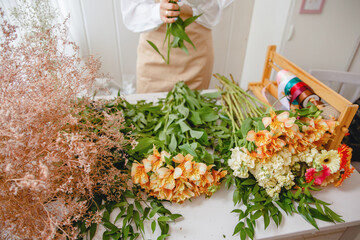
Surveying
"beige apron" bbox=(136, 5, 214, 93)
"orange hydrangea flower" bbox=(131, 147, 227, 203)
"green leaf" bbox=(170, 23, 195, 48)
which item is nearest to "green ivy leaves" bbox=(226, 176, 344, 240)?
"orange hydrangea flower" bbox=(131, 147, 227, 203)

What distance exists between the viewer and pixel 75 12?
154 centimetres

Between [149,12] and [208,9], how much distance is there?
0.31m

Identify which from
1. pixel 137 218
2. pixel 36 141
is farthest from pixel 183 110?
pixel 36 141

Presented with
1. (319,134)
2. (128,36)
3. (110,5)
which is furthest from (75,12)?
(319,134)

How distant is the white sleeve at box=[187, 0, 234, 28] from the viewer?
1.11 m

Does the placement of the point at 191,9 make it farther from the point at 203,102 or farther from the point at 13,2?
the point at 13,2

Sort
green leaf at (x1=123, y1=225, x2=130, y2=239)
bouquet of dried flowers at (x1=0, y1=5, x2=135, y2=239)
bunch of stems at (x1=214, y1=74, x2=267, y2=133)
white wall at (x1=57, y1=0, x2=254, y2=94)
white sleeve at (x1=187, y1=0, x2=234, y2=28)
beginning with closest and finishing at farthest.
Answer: bouquet of dried flowers at (x1=0, y1=5, x2=135, y2=239) < green leaf at (x1=123, y1=225, x2=130, y2=239) < bunch of stems at (x1=214, y1=74, x2=267, y2=133) < white sleeve at (x1=187, y1=0, x2=234, y2=28) < white wall at (x1=57, y1=0, x2=254, y2=94)

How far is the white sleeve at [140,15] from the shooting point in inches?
43.8

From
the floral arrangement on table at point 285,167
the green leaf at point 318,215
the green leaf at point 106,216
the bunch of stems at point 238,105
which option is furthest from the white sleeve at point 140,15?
the green leaf at point 318,215

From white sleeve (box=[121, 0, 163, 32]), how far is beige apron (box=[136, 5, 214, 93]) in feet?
0.26

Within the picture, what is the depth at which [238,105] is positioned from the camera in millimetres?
943

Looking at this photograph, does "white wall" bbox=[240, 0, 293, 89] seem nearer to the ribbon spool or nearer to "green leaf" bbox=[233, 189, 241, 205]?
the ribbon spool

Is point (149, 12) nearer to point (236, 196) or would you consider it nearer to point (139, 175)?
point (139, 175)

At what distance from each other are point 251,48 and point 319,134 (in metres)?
1.72
